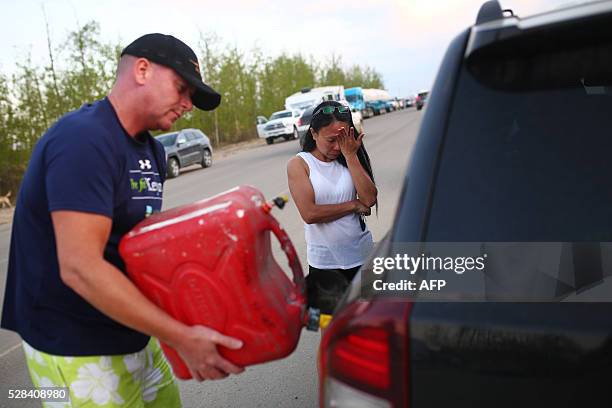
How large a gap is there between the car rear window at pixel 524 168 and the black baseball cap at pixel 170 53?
32.3 inches

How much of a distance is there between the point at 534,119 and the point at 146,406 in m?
1.67

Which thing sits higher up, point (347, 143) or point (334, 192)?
point (347, 143)

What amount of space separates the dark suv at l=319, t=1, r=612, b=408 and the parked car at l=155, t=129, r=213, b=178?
16.7 metres

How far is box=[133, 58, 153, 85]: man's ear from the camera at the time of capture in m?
1.61

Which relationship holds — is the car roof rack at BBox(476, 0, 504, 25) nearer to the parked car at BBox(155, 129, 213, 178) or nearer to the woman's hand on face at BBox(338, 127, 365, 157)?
the woman's hand on face at BBox(338, 127, 365, 157)

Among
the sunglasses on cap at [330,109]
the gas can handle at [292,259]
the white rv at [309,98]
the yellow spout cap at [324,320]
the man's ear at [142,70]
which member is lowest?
the yellow spout cap at [324,320]

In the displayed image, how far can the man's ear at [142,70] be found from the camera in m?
1.61

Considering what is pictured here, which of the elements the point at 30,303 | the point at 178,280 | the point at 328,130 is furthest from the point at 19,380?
the point at 178,280

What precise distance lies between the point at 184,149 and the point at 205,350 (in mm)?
18075

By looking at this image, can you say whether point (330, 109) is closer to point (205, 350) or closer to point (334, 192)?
point (334, 192)

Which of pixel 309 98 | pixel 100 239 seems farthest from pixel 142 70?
pixel 309 98

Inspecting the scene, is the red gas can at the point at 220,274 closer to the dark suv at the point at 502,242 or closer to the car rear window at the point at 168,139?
the dark suv at the point at 502,242

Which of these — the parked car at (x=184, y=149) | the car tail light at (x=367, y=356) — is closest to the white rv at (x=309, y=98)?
the parked car at (x=184, y=149)

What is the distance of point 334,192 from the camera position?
2900 millimetres
